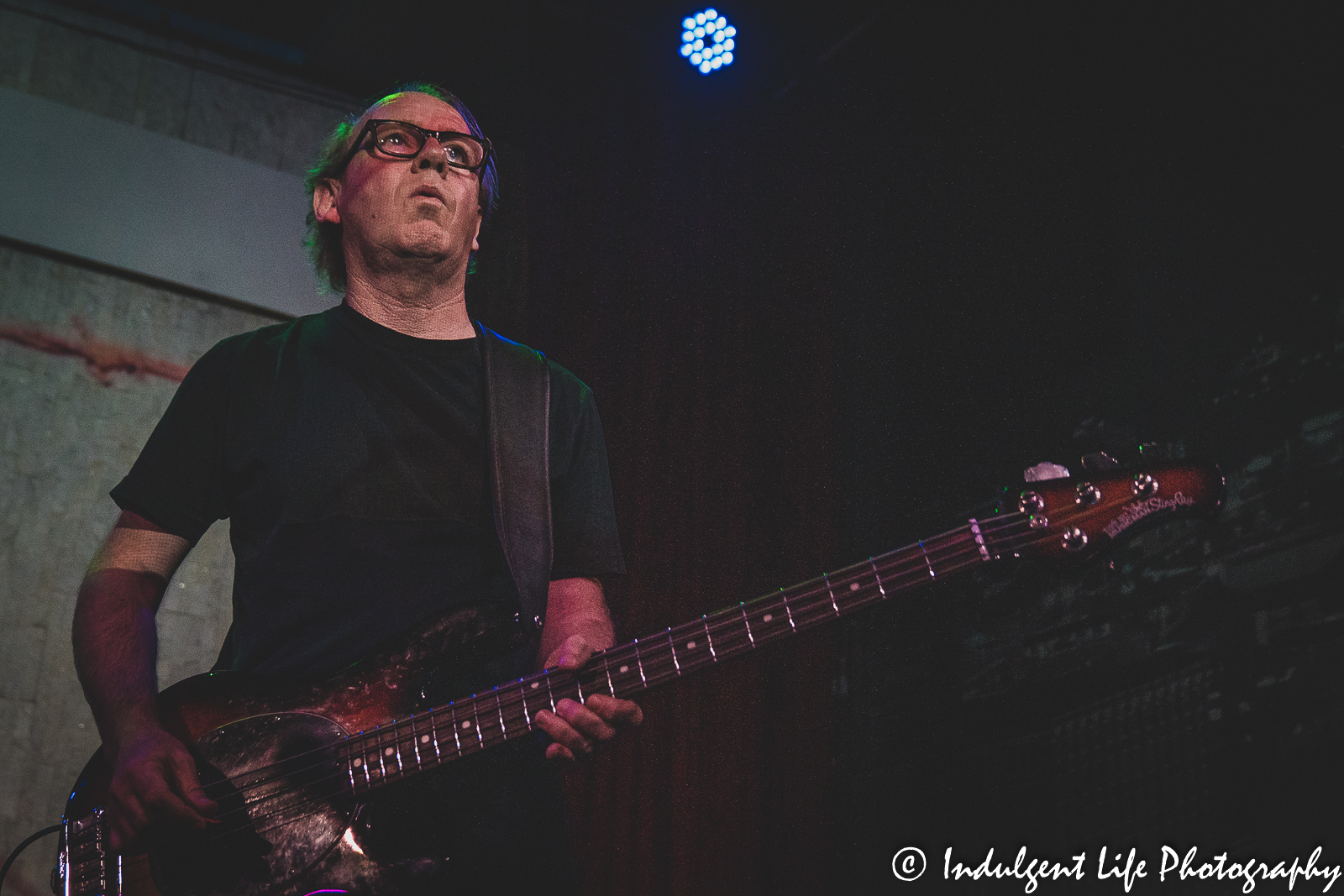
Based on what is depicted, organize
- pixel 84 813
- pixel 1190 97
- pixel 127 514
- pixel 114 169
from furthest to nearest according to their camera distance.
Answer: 1. pixel 114 169
2. pixel 1190 97
3. pixel 127 514
4. pixel 84 813

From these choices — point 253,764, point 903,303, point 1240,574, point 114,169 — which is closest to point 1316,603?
point 1240,574

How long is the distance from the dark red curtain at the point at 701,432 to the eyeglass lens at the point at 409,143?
98cm

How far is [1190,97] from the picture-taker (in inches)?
94.8

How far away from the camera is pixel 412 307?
214 centimetres

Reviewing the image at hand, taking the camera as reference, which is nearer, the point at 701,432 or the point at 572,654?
the point at 572,654

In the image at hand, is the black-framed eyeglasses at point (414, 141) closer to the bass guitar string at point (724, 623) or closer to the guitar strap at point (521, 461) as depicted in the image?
the guitar strap at point (521, 461)

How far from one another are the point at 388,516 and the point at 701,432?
1419mm

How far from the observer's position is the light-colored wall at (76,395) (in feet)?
9.12

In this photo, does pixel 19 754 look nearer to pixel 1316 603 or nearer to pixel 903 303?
pixel 903 303

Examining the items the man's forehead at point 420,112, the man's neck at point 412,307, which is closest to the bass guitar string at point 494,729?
the man's neck at point 412,307

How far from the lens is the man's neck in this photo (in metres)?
2.12

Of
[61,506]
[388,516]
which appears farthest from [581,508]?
[61,506]

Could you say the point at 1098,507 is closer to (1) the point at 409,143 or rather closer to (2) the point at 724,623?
(2) the point at 724,623

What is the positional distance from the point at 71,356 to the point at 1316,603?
310 cm
